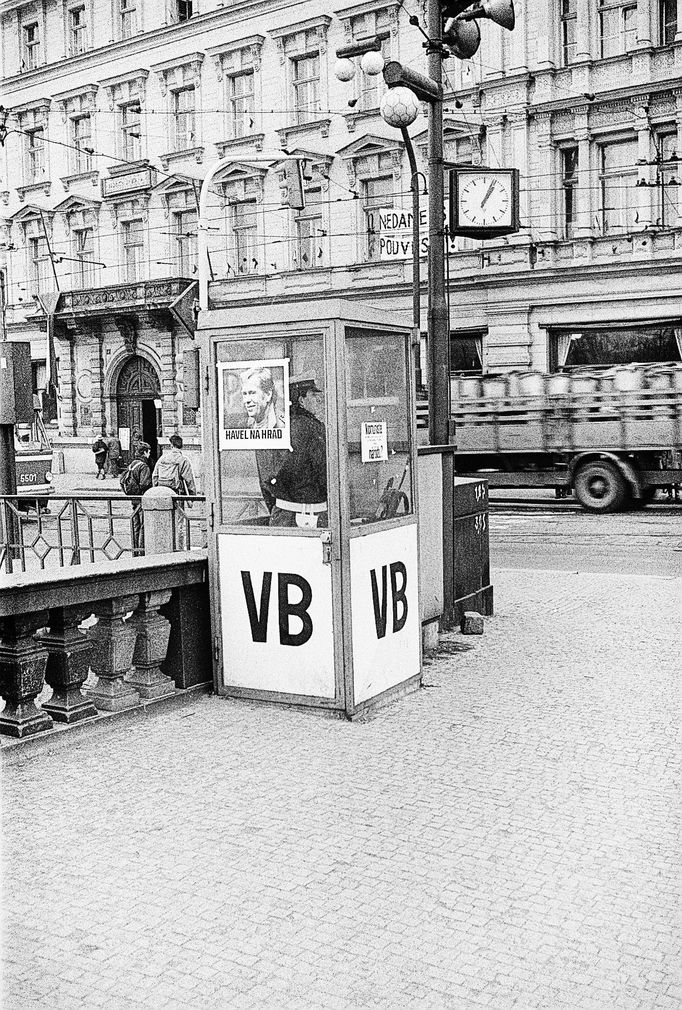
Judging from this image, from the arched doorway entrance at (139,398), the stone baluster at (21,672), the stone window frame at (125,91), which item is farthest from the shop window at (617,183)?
the stone baluster at (21,672)

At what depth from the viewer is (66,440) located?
132ft

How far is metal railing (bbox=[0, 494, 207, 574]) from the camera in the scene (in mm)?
11234

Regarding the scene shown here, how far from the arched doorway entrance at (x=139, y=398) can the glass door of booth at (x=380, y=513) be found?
3248 centimetres

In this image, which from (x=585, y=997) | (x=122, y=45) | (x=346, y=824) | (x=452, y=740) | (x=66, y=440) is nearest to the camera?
(x=585, y=997)

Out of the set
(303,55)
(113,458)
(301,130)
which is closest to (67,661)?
(303,55)

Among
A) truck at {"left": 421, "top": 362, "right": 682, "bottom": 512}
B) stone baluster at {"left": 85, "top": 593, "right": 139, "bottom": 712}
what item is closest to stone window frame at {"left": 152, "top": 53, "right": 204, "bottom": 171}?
truck at {"left": 421, "top": 362, "right": 682, "bottom": 512}

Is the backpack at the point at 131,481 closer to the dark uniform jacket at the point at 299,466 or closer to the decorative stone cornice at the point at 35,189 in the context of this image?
the dark uniform jacket at the point at 299,466

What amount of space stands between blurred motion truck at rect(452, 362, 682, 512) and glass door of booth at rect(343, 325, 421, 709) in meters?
15.3

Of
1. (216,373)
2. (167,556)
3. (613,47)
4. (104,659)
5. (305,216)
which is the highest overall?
(613,47)

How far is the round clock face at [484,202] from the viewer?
10.5 metres

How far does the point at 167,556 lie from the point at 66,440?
3455 centimetres

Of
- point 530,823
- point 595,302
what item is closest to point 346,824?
point 530,823

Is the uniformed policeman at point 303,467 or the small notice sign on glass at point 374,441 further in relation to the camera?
the small notice sign on glass at point 374,441

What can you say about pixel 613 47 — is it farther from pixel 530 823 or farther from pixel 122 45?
pixel 530 823
